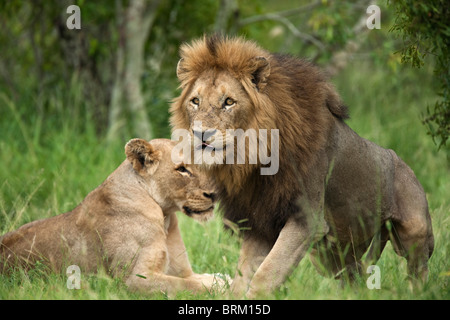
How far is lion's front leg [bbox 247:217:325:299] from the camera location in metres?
4.07

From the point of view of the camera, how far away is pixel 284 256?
4129 mm

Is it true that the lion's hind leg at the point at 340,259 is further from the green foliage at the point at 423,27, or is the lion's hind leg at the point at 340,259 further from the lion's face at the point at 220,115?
the green foliage at the point at 423,27

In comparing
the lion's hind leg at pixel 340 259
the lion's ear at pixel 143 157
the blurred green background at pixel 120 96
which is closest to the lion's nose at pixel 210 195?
the lion's ear at pixel 143 157

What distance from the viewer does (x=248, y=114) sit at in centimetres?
412

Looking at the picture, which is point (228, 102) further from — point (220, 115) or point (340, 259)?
point (340, 259)

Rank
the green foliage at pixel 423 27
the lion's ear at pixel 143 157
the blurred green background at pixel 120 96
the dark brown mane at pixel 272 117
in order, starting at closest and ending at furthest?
the dark brown mane at pixel 272 117 < the green foliage at pixel 423 27 < the lion's ear at pixel 143 157 < the blurred green background at pixel 120 96

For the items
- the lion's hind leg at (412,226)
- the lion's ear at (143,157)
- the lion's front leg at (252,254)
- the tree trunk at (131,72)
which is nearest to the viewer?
the lion's front leg at (252,254)

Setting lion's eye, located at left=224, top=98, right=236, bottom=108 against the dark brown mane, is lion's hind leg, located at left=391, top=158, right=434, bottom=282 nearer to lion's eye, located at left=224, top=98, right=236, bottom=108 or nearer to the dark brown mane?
the dark brown mane

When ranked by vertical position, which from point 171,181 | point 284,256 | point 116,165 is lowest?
point 284,256

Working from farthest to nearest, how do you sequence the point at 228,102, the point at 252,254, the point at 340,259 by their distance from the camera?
the point at 340,259, the point at 252,254, the point at 228,102

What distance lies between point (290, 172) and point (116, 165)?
12.8 ft

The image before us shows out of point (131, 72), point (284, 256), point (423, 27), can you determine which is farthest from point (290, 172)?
point (131, 72)

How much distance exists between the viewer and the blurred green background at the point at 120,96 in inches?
270

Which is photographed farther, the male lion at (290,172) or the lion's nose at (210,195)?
the lion's nose at (210,195)
